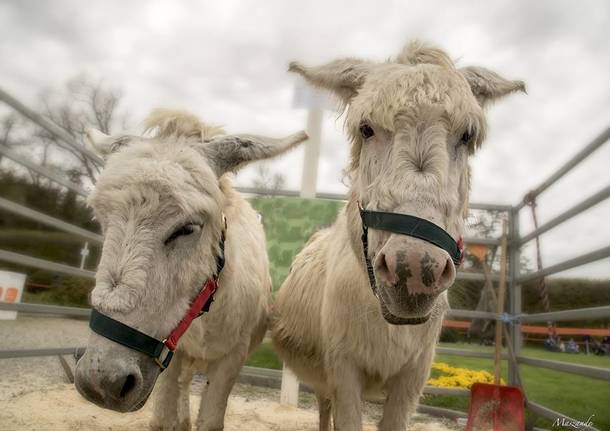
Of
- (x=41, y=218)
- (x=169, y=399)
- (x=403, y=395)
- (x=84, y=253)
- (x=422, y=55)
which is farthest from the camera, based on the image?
(x=84, y=253)

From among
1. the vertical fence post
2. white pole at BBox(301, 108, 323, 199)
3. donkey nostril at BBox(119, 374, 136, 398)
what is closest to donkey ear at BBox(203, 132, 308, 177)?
donkey nostril at BBox(119, 374, 136, 398)

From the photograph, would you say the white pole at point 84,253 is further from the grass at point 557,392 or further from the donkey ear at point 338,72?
the donkey ear at point 338,72

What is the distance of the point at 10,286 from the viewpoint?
6145 millimetres

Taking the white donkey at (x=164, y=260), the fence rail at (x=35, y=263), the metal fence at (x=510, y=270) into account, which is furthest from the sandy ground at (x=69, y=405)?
the white donkey at (x=164, y=260)

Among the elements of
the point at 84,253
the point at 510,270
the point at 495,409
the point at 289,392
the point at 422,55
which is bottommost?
the point at 289,392

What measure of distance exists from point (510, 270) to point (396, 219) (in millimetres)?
5040

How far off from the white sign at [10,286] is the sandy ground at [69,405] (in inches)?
13.4

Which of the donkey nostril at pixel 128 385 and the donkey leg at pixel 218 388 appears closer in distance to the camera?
the donkey nostril at pixel 128 385

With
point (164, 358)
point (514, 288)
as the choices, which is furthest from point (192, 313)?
point (514, 288)

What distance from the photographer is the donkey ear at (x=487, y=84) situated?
2635mm

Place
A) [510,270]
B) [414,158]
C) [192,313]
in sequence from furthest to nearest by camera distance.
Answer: [510,270], [192,313], [414,158]

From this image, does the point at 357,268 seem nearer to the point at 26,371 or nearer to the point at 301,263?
the point at 301,263

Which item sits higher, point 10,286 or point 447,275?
point 447,275

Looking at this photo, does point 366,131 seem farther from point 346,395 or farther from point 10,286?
point 10,286
